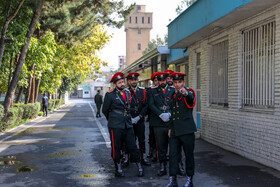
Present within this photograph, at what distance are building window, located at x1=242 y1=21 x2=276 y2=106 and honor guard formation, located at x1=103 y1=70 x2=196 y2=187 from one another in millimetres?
2335

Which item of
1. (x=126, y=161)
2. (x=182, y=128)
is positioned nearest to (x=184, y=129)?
(x=182, y=128)

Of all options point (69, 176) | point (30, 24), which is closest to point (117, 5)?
point (30, 24)

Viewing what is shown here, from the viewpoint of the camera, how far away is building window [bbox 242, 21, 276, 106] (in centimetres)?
796

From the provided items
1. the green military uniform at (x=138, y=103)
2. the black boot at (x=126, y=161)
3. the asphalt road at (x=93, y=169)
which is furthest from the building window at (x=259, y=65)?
the black boot at (x=126, y=161)

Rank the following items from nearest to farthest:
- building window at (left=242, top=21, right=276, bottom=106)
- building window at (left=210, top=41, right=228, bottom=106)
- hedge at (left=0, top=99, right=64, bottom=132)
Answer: building window at (left=242, top=21, right=276, bottom=106) < building window at (left=210, top=41, right=228, bottom=106) < hedge at (left=0, top=99, right=64, bottom=132)

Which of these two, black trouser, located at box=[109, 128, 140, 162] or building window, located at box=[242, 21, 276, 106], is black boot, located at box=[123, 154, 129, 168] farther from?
building window, located at box=[242, 21, 276, 106]

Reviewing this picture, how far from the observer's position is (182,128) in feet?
19.1

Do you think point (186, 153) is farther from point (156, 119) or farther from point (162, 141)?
point (156, 119)

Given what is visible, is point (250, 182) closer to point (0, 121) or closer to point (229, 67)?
point (229, 67)

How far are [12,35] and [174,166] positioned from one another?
462 inches

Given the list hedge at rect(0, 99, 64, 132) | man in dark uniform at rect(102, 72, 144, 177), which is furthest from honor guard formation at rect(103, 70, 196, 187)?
hedge at rect(0, 99, 64, 132)

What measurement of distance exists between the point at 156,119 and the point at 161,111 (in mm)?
208

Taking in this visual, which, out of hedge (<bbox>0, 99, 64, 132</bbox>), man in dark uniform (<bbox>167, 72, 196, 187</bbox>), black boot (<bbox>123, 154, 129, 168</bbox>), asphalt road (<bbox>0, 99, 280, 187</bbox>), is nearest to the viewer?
man in dark uniform (<bbox>167, 72, 196, 187</bbox>)

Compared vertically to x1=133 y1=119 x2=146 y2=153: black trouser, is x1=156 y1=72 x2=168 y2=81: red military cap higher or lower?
higher
